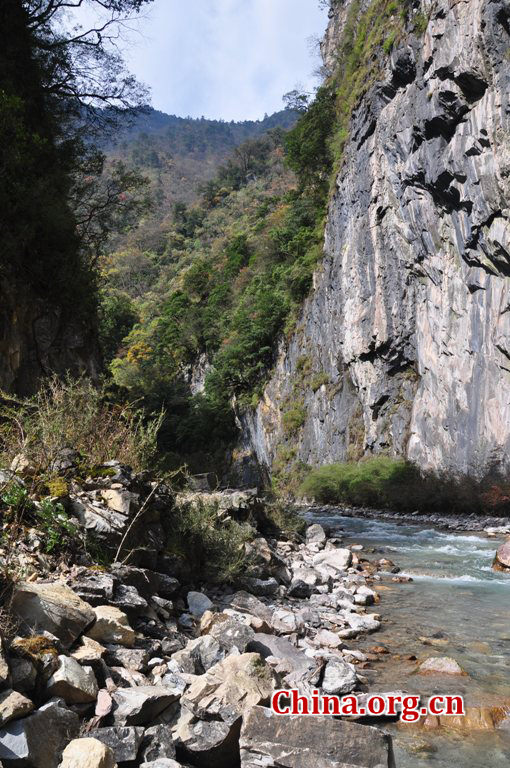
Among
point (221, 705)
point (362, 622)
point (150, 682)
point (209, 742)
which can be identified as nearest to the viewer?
point (209, 742)

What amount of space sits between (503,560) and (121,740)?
7.34m

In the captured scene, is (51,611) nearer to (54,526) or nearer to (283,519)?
(54,526)

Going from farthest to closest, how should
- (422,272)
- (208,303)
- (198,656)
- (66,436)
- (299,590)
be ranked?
(208,303) → (422,272) → (299,590) → (66,436) → (198,656)

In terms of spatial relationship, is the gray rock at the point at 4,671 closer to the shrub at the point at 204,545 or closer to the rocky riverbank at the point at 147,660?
the rocky riverbank at the point at 147,660

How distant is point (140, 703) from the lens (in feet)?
8.86

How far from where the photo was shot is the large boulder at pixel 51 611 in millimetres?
2881

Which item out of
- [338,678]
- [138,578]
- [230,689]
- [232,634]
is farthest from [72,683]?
[338,678]

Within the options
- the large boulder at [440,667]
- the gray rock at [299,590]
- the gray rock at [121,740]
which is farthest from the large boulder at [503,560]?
the gray rock at [121,740]

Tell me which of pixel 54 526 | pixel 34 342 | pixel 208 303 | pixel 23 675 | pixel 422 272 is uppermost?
pixel 208 303

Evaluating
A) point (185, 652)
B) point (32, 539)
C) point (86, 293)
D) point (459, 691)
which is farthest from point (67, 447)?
point (86, 293)

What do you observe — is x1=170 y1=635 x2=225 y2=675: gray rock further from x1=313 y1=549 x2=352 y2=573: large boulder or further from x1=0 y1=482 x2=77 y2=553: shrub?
x1=313 y1=549 x2=352 y2=573: large boulder

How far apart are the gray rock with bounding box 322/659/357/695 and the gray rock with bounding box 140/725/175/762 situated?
1500 millimetres

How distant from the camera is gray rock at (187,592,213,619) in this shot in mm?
4793

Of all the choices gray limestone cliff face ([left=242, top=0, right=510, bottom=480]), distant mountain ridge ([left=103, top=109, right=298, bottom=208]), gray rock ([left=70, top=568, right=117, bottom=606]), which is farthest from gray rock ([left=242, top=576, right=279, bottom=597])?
distant mountain ridge ([left=103, top=109, right=298, bottom=208])
